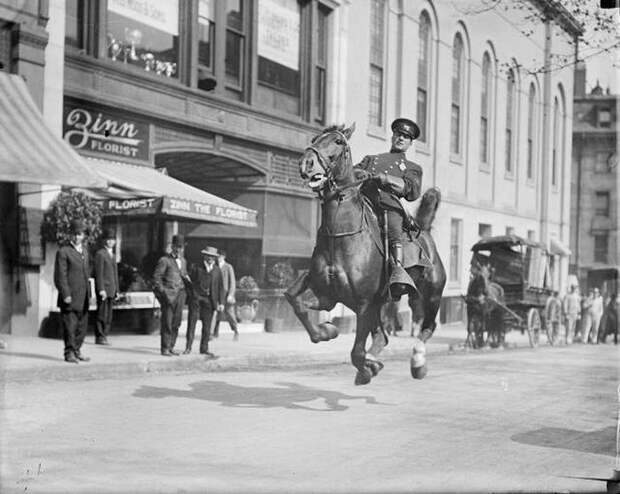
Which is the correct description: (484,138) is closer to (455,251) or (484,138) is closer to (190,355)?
(455,251)

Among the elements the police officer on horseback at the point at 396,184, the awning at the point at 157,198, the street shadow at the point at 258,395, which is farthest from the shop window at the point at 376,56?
the street shadow at the point at 258,395

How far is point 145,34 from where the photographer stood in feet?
40.1

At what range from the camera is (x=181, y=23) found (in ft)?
38.2

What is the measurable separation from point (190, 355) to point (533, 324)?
6.61 m

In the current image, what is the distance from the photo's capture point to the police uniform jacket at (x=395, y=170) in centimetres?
649

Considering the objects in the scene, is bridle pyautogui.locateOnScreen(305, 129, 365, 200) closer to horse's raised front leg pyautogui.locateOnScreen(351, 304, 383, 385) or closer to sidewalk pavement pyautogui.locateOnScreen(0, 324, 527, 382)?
horse's raised front leg pyautogui.locateOnScreen(351, 304, 383, 385)

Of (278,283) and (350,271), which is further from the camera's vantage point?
(278,283)

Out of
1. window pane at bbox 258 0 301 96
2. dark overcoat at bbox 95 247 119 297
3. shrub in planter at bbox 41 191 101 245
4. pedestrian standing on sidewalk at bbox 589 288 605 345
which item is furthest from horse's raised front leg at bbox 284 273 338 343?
shrub in planter at bbox 41 191 101 245

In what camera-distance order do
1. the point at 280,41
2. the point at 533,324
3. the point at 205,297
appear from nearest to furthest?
the point at 280,41
the point at 205,297
the point at 533,324

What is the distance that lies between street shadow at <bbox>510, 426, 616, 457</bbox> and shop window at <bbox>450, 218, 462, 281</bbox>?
1.53 meters

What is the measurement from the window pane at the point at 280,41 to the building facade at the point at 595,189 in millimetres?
2796

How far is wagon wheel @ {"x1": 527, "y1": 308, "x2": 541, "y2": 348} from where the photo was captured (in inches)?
610

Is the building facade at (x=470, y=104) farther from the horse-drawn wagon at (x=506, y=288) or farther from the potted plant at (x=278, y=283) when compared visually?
the potted plant at (x=278, y=283)

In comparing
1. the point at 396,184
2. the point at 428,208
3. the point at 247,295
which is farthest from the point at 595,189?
the point at 247,295
